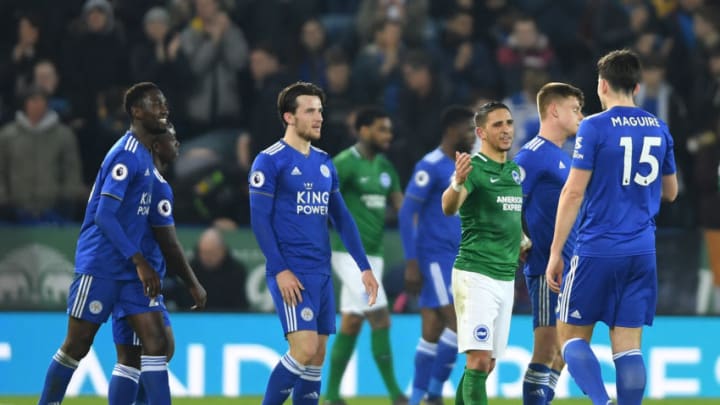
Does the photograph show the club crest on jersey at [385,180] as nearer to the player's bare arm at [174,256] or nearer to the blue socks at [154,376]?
the player's bare arm at [174,256]

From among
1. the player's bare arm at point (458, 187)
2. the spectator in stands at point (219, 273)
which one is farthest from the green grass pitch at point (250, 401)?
the player's bare arm at point (458, 187)

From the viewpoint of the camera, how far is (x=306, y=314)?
24.8 feet

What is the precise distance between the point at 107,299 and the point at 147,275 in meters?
0.37

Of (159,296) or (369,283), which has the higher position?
(369,283)

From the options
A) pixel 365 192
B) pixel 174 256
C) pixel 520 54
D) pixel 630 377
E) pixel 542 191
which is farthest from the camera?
pixel 520 54

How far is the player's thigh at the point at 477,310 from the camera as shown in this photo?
7453 millimetres

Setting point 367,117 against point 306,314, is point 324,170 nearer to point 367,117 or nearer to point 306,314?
point 306,314

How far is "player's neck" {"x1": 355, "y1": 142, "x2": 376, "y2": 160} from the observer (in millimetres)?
10312

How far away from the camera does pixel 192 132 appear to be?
43.9ft

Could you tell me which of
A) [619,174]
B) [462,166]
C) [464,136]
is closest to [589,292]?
[619,174]

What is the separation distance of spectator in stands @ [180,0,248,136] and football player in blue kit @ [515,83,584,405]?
5711 millimetres

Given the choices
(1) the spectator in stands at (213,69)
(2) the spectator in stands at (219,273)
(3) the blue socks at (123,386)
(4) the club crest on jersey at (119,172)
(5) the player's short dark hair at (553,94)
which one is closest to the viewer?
(4) the club crest on jersey at (119,172)

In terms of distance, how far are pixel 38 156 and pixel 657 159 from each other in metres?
6.76

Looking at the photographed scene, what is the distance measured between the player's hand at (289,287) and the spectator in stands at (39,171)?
506 centimetres
